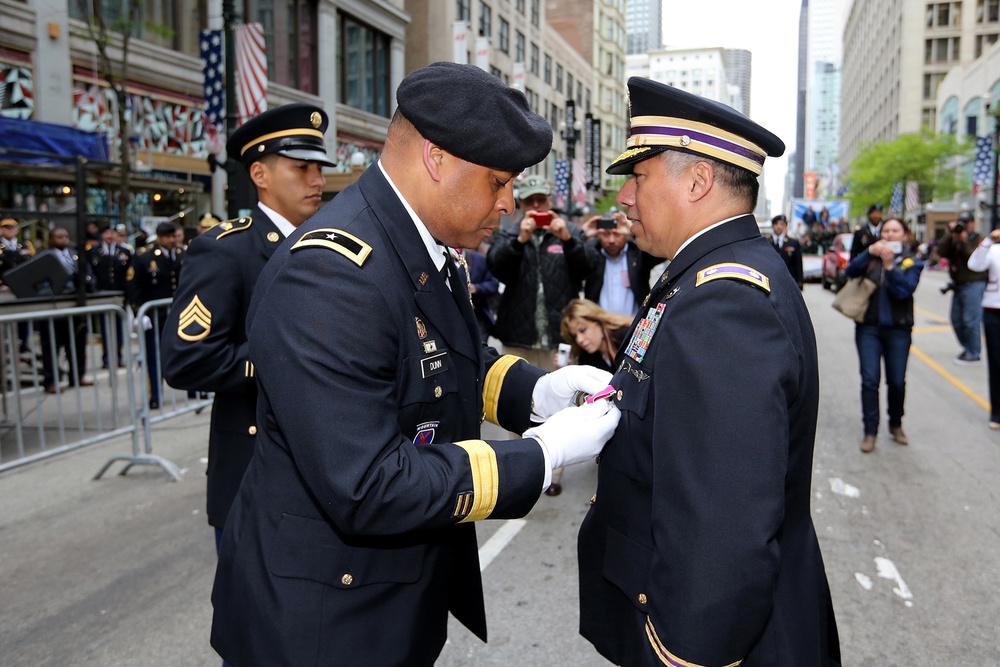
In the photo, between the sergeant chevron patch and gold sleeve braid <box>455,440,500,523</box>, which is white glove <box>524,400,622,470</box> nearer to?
gold sleeve braid <box>455,440,500,523</box>

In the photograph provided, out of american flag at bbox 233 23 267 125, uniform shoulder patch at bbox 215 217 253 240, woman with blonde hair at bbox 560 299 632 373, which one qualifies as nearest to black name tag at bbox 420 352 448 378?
uniform shoulder patch at bbox 215 217 253 240

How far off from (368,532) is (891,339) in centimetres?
652

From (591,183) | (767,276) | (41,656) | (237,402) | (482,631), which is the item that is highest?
(591,183)

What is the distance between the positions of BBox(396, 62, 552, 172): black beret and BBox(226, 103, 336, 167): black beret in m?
1.85

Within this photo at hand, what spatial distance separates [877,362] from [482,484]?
6.41 metres

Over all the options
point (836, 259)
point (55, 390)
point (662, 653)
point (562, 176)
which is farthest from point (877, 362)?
point (562, 176)

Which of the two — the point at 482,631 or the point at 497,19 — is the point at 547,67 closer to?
the point at 497,19

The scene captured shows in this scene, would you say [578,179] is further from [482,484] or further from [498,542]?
[482,484]

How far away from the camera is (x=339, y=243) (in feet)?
5.39

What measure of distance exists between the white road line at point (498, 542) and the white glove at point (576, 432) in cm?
266

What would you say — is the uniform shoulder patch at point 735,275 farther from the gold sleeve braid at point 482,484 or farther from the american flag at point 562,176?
the american flag at point 562,176

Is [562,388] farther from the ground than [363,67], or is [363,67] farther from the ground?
[363,67]

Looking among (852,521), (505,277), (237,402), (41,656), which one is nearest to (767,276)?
(237,402)

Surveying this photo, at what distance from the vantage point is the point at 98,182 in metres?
15.1
